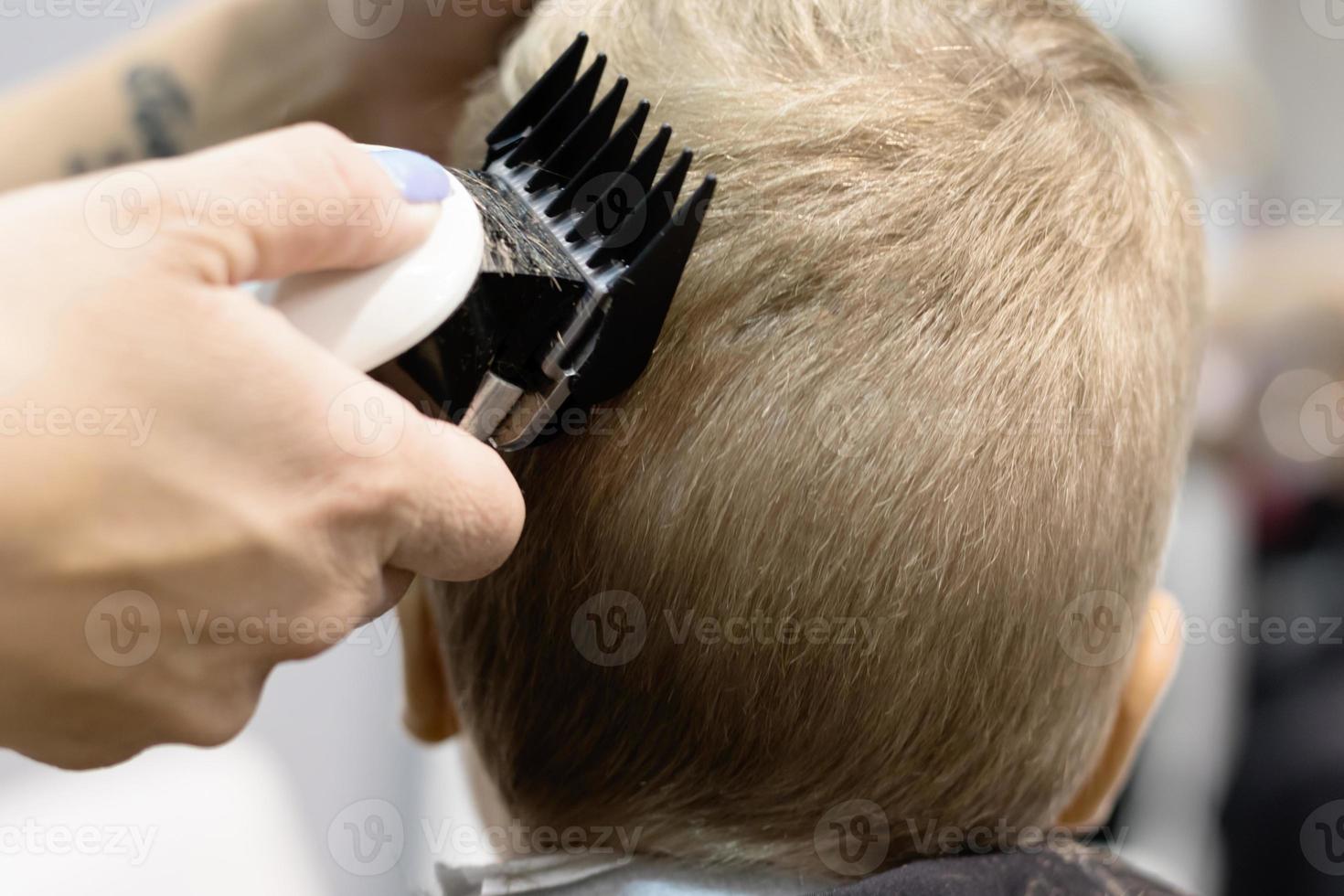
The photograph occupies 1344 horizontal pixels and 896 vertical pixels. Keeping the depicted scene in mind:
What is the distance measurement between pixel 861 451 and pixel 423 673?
0.35 m

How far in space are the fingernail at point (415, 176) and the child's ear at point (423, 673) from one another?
277 mm

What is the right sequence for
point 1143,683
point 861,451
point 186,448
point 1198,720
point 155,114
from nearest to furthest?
point 186,448, point 861,451, point 1143,683, point 155,114, point 1198,720

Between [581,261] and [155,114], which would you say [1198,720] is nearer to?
[581,261]

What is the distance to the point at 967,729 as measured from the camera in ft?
1.60

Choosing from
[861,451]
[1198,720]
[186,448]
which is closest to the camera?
[186,448]

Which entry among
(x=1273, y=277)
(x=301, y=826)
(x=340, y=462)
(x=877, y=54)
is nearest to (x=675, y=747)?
(x=340, y=462)

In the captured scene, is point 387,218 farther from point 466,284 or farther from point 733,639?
point 733,639

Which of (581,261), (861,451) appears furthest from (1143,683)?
(581,261)

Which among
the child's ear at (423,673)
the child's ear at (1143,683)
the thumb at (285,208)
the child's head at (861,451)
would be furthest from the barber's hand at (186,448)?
the child's ear at (1143,683)

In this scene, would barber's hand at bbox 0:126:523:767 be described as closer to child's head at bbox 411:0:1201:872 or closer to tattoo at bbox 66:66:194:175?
child's head at bbox 411:0:1201:872

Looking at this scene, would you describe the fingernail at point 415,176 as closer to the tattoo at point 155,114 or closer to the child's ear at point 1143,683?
the child's ear at point 1143,683

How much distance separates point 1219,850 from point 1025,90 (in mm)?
906

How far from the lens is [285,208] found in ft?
1.13

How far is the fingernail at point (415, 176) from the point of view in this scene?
1.24 feet
